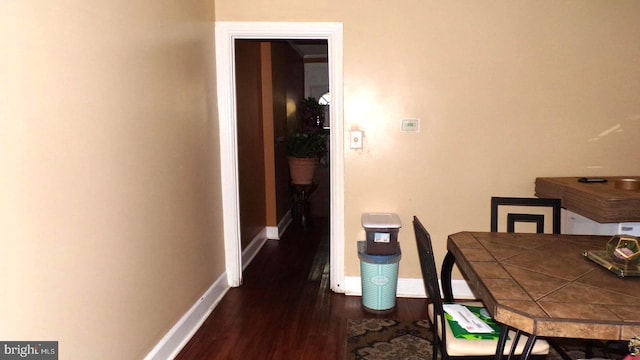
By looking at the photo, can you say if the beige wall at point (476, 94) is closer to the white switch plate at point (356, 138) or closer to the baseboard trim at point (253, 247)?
the white switch plate at point (356, 138)

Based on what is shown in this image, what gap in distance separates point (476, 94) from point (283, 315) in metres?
2.14

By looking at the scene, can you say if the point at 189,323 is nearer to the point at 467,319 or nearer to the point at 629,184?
the point at 467,319

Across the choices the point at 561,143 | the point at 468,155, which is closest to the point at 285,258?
the point at 468,155

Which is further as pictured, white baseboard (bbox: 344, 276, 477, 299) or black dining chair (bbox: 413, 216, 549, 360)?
white baseboard (bbox: 344, 276, 477, 299)

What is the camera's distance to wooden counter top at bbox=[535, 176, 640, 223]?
2.32 m

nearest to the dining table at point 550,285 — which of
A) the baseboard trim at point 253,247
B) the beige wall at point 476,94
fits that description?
the beige wall at point 476,94

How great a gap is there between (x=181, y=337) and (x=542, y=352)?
77.7 inches

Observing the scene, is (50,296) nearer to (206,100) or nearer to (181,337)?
(181,337)

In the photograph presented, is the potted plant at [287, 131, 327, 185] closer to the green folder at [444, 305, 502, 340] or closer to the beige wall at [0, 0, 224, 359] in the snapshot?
the beige wall at [0, 0, 224, 359]

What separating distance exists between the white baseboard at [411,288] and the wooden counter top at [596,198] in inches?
36.7

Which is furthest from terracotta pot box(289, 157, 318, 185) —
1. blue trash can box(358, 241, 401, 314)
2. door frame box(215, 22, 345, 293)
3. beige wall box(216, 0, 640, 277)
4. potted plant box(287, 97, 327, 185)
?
blue trash can box(358, 241, 401, 314)

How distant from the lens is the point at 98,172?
1.78m

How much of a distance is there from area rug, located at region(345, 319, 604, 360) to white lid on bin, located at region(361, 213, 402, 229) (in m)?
0.65

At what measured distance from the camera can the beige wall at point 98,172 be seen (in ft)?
4.51
